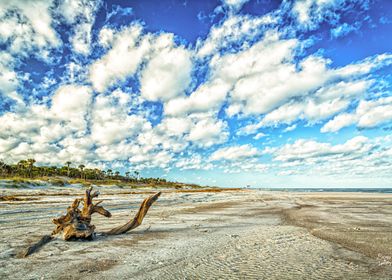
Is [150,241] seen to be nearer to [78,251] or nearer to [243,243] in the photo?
[78,251]

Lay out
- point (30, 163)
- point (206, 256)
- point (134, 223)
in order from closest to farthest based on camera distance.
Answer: point (206, 256), point (134, 223), point (30, 163)

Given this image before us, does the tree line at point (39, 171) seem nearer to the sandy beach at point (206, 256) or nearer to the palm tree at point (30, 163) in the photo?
the palm tree at point (30, 163)

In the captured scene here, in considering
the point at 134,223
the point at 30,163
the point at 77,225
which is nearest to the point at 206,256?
the point at 134,223

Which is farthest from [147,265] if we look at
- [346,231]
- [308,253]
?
[346,231]

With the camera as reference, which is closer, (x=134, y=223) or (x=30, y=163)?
(x=134, y=223)

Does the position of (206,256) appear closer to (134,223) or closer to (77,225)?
(134,223)

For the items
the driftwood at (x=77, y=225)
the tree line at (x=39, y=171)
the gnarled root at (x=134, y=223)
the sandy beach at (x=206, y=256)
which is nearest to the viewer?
the sandy beach at (x=206, y=256)

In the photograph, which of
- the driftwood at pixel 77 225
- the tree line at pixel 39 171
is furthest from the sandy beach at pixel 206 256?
the tree line at pixel 39 171

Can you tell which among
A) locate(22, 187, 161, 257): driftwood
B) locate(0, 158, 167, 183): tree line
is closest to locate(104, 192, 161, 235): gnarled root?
locate(22, 187, 161, 257): driftwood

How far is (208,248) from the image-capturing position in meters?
7.02

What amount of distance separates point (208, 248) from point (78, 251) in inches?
133

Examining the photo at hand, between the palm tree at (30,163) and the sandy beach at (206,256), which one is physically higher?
the palm tree at (30,163)

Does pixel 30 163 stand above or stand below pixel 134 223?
above

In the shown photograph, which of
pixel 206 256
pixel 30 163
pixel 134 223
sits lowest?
pixel 206 256
